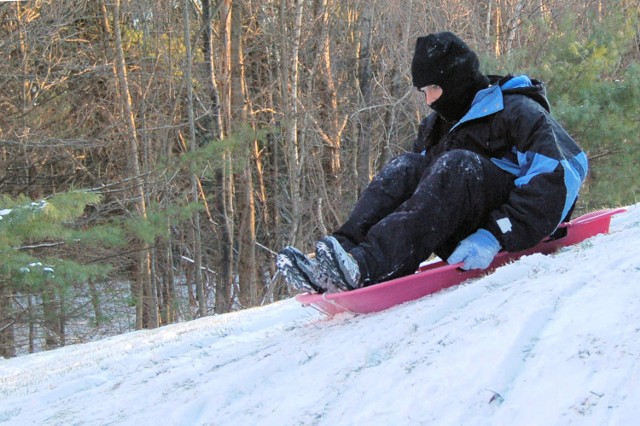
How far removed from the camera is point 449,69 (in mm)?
3355

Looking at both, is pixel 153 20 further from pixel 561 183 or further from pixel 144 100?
pixel 561 183

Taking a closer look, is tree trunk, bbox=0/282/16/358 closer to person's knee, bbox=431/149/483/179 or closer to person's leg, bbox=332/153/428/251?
person's leg, bbox=332/153/428/251

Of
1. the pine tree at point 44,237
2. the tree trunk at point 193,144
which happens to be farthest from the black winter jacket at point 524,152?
the tree trunk at point 193,144

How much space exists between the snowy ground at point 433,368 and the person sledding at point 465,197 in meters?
0.18

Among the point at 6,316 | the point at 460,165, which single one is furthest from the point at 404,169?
the point at 6,316

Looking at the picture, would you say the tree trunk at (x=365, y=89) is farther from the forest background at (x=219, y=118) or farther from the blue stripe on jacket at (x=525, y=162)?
the blue stripe on jacket at (x=525, y=162)

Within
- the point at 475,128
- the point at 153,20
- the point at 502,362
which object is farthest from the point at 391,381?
the point at 153,20

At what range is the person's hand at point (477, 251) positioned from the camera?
2.96 meters

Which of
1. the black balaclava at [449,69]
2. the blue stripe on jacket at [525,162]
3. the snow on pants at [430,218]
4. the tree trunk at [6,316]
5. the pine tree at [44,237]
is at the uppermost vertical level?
the black balaclava at [449,69]

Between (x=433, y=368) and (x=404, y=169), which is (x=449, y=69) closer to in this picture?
(x=404, y=169)

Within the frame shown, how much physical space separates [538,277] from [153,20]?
13425 mm

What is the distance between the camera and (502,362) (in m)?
1.83

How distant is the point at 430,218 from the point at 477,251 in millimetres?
252

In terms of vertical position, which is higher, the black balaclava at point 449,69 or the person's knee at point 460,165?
the black balaclava at point 449,69
